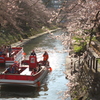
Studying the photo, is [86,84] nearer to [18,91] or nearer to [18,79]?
[18,79]

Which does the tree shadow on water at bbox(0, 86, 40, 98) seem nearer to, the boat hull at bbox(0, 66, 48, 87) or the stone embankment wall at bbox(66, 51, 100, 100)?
the boat hull at bbox(0, 66, 48, 87)

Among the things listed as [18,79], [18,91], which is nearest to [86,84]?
[18,79]

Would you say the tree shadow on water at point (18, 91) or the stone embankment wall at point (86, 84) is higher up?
the stone embankment wall at point (86, 84)

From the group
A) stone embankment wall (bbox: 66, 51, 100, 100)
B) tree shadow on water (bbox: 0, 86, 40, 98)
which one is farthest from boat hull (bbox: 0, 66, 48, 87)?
stone embankment wall (bbox: 66, 51, 100, 100)

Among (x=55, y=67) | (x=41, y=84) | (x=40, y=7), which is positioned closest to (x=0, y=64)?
(x=55, y=67)

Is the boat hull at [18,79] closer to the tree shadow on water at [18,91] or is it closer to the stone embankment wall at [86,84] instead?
the tree shadow on water at [18,91]

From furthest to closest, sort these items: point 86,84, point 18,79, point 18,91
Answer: point 18,91 → point 18,79 → point 86,84

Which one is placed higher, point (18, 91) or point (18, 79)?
point (18, 79)

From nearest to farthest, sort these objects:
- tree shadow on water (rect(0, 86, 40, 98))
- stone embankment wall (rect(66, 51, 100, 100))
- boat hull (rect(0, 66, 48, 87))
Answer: stone embankment wall (rect(66, 51, 100, 100)) < tree shadow on water (rect(0, 86, 40, 98)) < boat hull (rect(0, 66, 48, 87))

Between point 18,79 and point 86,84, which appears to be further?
point 18,79

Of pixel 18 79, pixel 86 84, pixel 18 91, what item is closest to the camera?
pixel 86 84

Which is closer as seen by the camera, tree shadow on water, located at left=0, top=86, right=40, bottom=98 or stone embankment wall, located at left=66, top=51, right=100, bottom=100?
Result: stone embankment wall, located at left=66, top=51, right=100, bottom=100

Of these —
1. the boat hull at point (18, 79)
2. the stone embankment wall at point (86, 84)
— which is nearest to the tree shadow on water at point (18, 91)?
the boat hull at point (18, 79)

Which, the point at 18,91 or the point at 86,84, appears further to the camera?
the point at 18,91
